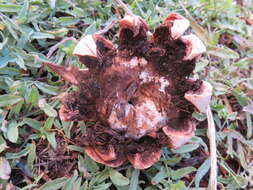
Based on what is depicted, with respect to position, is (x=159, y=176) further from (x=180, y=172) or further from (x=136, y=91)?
(x=136, y=91)

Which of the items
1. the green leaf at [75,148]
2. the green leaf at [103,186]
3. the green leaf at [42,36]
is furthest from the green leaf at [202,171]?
the green leaf at [42,36]

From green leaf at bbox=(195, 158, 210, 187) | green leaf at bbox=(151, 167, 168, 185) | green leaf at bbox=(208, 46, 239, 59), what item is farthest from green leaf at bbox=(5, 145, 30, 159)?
green leaf at bbox=(208, 46, 239, 59)

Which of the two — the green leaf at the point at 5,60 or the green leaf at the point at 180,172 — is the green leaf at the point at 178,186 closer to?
the green leaf at the point at 180,172

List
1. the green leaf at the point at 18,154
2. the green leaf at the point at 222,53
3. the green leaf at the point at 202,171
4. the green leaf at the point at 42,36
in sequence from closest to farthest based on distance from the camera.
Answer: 1. the green leaf at the point at 18,154
2. the green leaf at the point at 202,171
3. the green leaf at the point at 42,36
4. the green leaf at the point at 222,53

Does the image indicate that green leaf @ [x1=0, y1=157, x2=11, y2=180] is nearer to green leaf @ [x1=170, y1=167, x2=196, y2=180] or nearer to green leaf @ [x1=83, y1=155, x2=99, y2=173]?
green leaf @ [x1=83, y1=155, x2=99, y2=173]

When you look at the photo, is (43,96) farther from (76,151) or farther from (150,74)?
Result: (150,74)

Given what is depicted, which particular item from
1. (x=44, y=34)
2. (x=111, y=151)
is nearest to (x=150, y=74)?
(x=111, y=151)

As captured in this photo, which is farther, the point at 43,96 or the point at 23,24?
the point at 23,24

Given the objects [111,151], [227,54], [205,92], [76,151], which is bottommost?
[76,151]
